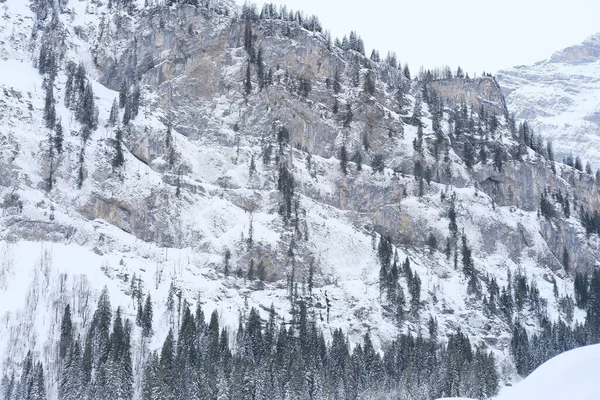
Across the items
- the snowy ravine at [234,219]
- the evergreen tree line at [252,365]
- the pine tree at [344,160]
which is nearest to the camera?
the evergreen tree line at [252,365]

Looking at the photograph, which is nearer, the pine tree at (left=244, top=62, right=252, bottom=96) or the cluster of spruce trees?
the cluster of spruce trees

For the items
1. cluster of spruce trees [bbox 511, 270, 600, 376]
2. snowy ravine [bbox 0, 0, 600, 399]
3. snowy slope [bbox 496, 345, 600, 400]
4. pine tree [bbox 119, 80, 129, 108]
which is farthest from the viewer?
pine tree [bbox 119, 80, 129, 108]

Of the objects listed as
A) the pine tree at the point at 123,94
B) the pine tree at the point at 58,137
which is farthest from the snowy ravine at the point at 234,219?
the pine tree at the point at 58,137

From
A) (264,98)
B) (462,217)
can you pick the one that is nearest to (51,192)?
(264,98)

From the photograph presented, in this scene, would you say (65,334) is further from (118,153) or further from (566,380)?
(566,380)

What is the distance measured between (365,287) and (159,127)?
58580 millimetres

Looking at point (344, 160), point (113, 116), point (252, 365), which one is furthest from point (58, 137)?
point (252, 365)

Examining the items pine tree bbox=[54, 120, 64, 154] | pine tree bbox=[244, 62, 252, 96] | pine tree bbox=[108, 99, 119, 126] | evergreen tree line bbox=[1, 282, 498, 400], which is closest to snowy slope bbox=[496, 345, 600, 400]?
evergreen tree line bbox=[1, 282, 498, 400]

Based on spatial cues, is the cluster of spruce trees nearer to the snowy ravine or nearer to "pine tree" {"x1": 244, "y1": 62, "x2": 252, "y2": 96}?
the snowy ravine

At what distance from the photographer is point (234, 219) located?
167 meters

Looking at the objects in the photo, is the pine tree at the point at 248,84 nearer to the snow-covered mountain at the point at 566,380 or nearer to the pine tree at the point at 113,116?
the pine tree at the point at 113,116

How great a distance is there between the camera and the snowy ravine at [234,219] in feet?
470

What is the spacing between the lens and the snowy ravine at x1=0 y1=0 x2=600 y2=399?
14312cm

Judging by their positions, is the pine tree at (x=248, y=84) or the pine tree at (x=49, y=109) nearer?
the pine tree at (x=49, y=109)
